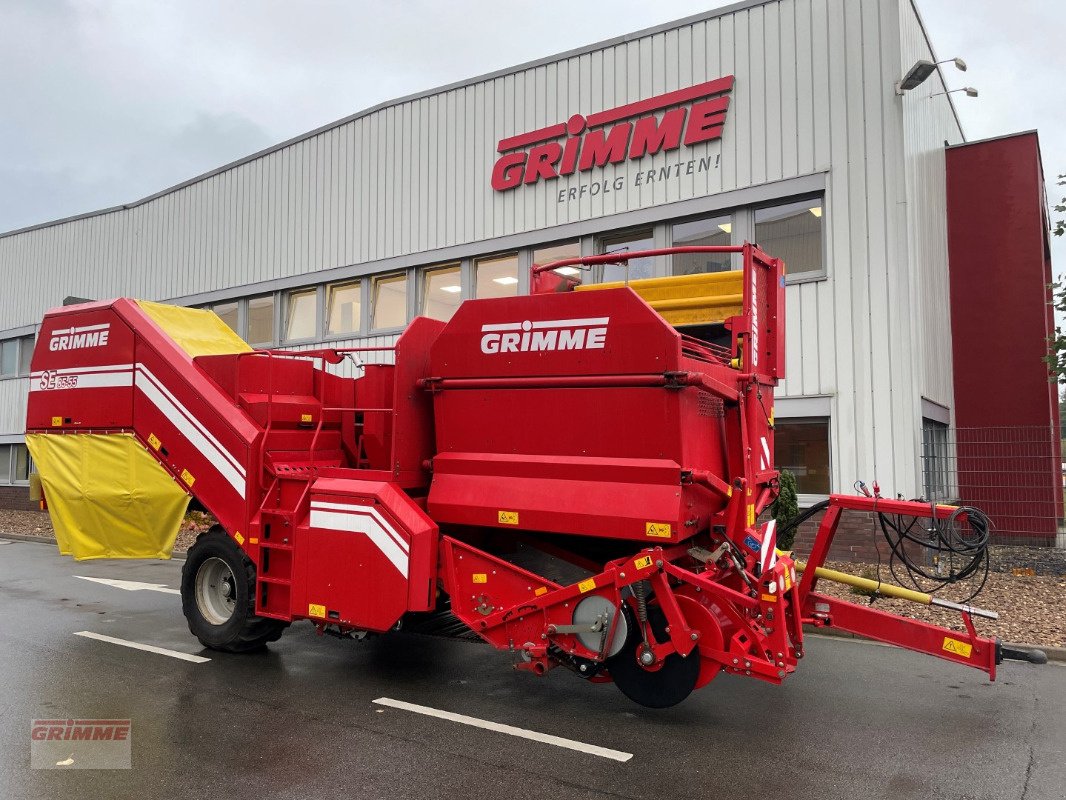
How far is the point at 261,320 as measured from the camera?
1761 cm

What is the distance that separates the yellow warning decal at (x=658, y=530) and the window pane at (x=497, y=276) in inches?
369

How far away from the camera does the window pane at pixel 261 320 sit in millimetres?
17359

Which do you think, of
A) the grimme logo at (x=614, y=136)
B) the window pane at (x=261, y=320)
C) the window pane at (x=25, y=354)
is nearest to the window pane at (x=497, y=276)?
the grimme logo at (x=614, y=136)

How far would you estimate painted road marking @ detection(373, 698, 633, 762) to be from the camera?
4.41 meters

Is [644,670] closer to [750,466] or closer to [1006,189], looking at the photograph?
[750,466]

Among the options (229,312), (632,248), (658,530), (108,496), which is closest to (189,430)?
(108,496)

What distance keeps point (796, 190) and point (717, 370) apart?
640 centimetres

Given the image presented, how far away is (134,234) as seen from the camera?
20.2 m

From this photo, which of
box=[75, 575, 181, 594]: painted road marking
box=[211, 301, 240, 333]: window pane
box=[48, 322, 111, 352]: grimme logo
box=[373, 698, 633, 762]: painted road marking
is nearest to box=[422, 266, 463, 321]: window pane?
box=[211, 301, 240, 333]: window pane

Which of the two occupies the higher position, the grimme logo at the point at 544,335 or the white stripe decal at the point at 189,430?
the grimme logo at the point at 544,335

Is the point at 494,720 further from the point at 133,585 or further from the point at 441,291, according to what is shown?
the point at 441,291

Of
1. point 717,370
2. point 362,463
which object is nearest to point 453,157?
point 362,463

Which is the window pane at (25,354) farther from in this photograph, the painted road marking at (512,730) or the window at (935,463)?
the window at (935,463)

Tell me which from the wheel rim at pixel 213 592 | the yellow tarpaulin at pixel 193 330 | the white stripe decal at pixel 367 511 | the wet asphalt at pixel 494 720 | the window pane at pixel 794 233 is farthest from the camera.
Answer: the window pane at pixel 794 233
